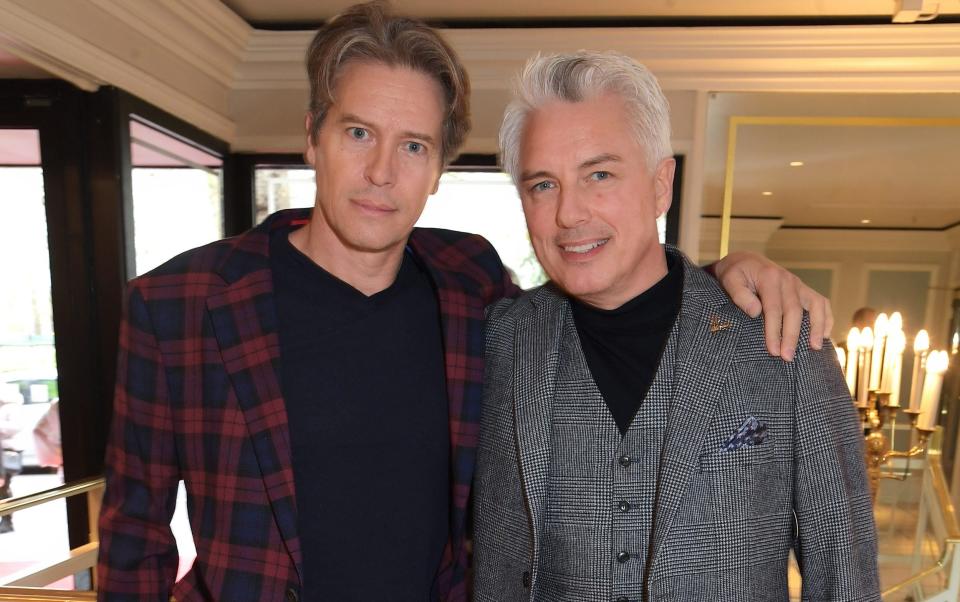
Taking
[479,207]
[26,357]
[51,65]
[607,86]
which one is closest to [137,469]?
[607,86]

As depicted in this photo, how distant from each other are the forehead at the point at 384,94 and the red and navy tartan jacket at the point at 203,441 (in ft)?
1.24

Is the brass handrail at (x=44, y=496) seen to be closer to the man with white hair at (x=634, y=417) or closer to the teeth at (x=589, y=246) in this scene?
the man with white hair at (x=634, y=417)

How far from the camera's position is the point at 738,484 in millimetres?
1036

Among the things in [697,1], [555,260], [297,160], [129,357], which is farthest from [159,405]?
[697,1]

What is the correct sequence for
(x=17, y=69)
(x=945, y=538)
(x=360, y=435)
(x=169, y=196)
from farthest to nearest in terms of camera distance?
(x=169, y=196)
(x=17, y=69)
(x=945, y=538)
(x=360, y=435)

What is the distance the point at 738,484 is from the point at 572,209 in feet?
1.86

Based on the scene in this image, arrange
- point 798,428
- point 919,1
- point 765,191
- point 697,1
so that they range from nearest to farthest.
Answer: point 798,428 < point 919,1 < point 697,1 < point 765,191

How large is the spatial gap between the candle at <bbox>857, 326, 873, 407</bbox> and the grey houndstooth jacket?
6.96ft

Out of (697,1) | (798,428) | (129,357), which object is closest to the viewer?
(798,428)

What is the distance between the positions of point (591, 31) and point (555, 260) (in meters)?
2.63

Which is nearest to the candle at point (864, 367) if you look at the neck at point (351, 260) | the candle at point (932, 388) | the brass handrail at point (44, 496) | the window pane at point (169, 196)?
the candle at point (932, 388)

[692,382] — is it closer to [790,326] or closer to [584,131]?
[790,326]

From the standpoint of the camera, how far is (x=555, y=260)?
117 cm

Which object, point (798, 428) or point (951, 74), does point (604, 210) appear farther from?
point (951, 74)
